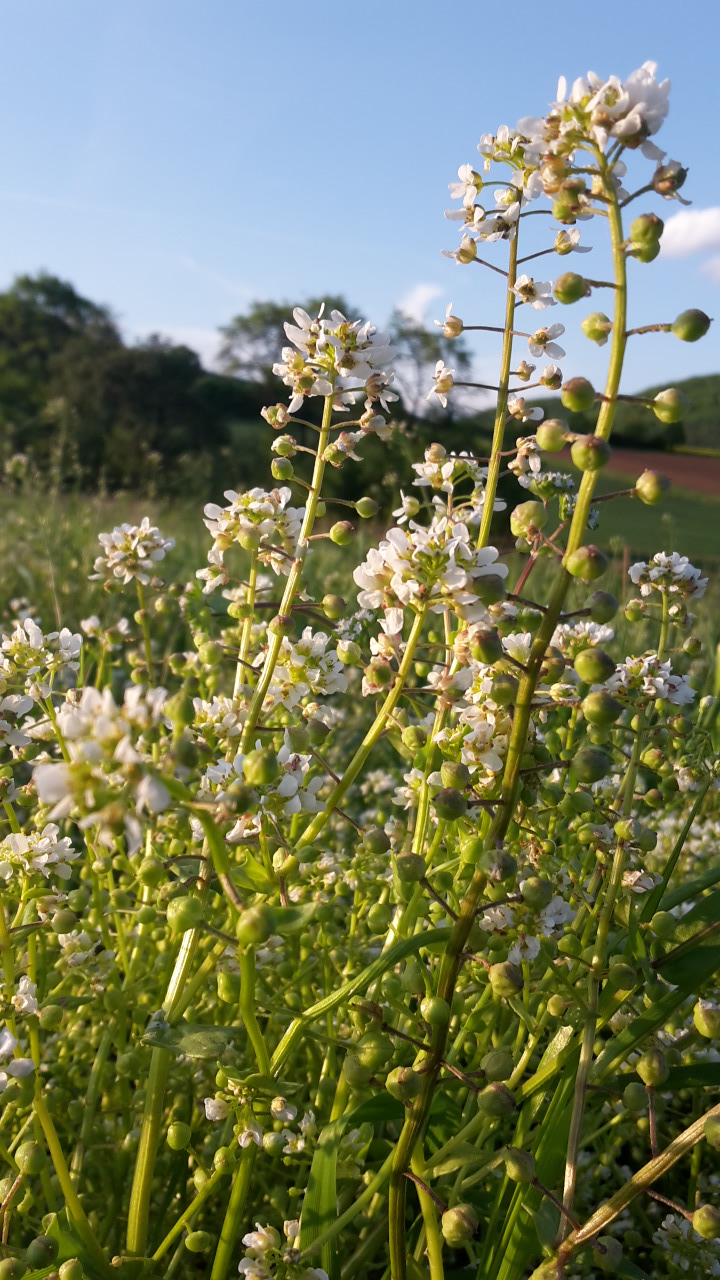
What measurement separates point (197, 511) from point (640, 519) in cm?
1201

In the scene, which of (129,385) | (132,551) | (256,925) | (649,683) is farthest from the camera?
(129,385)

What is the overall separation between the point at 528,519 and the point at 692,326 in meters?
0.28

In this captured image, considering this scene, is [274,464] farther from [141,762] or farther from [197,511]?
[197,511]

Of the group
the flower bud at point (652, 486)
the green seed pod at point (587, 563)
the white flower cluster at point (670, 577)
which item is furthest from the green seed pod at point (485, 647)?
the white flower cluster at point (670, 577)

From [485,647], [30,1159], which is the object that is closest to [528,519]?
[485,647]

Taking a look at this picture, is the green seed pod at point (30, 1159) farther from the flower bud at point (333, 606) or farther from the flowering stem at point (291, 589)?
the flower bud at point (333, 606)

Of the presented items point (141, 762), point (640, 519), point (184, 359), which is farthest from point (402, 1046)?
point (184, 359)

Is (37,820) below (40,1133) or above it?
above

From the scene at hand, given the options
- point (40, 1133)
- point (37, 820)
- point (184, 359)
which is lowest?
point (40, 1133)

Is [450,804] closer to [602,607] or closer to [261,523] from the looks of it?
[602,607]

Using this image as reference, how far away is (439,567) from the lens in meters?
1.03

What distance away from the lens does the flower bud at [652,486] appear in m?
0.92

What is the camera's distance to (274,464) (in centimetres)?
127

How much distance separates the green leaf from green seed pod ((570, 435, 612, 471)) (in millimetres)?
731
